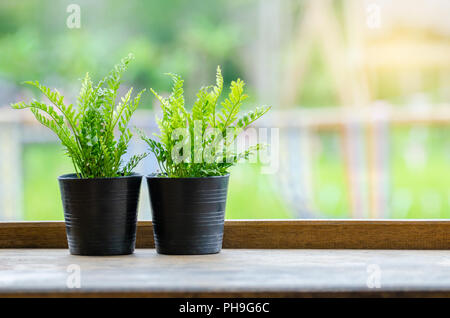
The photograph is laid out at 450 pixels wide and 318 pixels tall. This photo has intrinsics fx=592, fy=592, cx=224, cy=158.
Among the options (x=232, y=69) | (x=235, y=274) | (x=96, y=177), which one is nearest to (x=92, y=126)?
(x=96, y=177)

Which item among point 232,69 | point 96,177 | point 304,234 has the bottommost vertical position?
point 304,234

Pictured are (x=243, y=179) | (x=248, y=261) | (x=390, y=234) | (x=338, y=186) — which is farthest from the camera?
(x=338, y=186)

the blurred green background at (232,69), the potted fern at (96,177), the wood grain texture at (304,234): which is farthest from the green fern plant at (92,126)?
the blurred green background at (232,69)

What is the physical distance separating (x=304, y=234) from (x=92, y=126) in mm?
385

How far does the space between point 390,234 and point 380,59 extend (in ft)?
13.3

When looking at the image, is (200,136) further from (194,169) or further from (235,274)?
(235,274)

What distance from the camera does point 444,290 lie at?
0.65 meters

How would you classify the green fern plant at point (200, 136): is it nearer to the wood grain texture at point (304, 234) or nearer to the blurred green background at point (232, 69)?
the wood grain texture at point (304, 234)

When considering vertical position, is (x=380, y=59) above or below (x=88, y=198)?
above

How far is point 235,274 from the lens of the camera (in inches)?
29.0

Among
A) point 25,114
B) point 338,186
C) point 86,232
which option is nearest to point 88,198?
point 86,232

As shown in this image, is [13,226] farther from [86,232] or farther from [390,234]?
[390,234]

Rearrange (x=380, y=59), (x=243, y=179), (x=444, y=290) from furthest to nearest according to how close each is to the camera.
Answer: (x=243, y=179) < (x=380, y=59) < (x=444, y=290)

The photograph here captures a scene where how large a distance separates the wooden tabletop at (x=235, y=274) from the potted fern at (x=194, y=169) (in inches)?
1.3
